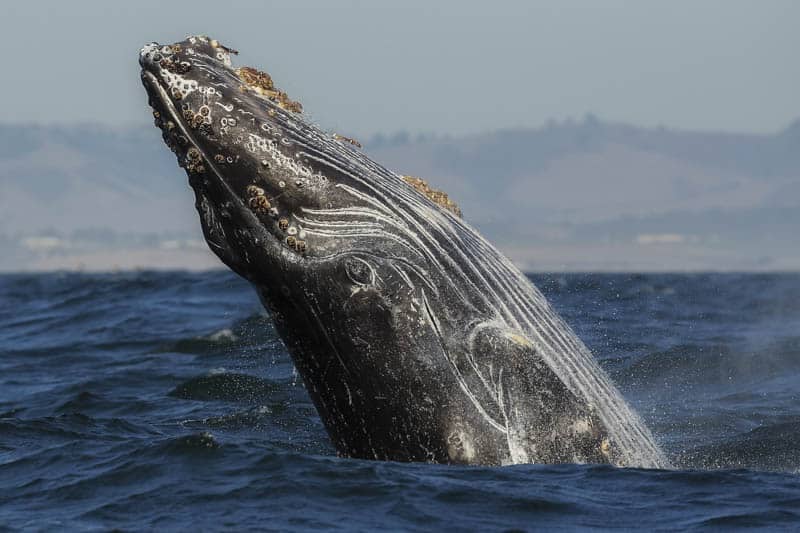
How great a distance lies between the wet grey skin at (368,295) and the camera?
717 centimetres

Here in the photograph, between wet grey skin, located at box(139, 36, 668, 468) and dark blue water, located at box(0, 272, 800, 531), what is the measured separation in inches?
11.0

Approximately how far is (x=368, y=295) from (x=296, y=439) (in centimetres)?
357

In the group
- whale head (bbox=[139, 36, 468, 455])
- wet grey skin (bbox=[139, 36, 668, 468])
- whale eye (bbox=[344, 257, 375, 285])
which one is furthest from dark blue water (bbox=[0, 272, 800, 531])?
whale eye (bbox=[344, 257, 375, 285])

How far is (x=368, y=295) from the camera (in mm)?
7137

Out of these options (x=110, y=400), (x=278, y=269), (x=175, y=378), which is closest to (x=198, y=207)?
(x=278, y=269)

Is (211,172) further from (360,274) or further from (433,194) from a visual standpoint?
(433,194)

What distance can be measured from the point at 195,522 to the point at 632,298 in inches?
666

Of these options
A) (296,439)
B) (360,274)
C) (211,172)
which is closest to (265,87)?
(211,172)

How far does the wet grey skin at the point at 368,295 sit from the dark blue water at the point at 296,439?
0.28m

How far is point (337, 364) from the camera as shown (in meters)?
7.26

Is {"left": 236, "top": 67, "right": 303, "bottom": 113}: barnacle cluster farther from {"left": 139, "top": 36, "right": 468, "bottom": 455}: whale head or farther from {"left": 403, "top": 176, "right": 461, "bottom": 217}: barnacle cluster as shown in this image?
{"left": 403, "top": 176, "right": 461, "bottom": 217}: barnacle cluster

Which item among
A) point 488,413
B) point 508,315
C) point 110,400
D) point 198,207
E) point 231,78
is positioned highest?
point 231,78

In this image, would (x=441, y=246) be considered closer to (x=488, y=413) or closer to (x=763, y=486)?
(x=488, y=413)

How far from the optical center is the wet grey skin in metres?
7.17
